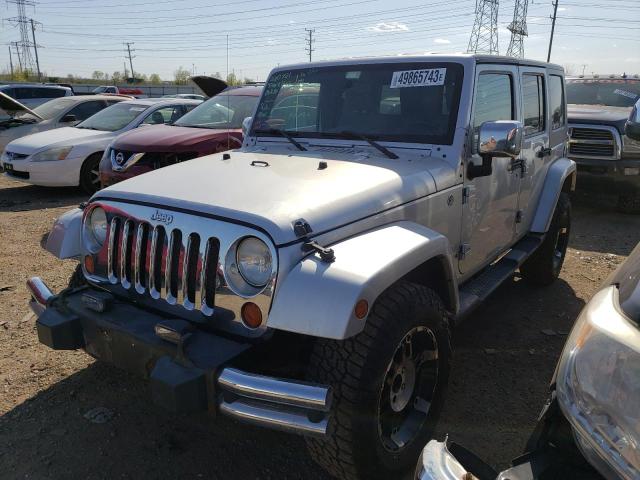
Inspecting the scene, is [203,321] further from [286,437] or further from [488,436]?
[488,436]

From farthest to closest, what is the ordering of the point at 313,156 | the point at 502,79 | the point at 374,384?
the point at 502,79
the point at 313,156
the point at 374,384

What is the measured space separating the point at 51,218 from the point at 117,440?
5388mm

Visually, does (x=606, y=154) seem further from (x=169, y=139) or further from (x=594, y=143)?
(x=169, y=139)

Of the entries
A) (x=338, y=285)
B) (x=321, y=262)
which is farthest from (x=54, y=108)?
(x=338, y=285)

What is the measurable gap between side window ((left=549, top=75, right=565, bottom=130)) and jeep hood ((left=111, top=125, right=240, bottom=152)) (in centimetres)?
399

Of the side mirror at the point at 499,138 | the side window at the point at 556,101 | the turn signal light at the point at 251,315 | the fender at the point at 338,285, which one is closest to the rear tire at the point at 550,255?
the side window at the point at 556,101

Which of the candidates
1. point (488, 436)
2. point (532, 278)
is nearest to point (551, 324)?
point (532, 278)

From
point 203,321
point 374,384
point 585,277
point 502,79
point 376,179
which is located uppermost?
point 502,79

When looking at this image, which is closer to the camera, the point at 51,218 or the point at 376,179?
the point at 376,179

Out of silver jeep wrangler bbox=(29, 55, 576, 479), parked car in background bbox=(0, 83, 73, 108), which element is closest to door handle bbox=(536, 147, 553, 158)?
silver jeep wrangler bbox=(29, 55, 576, 479)

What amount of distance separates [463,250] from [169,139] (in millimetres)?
4997

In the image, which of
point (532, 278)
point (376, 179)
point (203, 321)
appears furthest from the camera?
point (532, 278)

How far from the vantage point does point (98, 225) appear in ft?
9.11

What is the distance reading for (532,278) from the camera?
5031 millimetres
